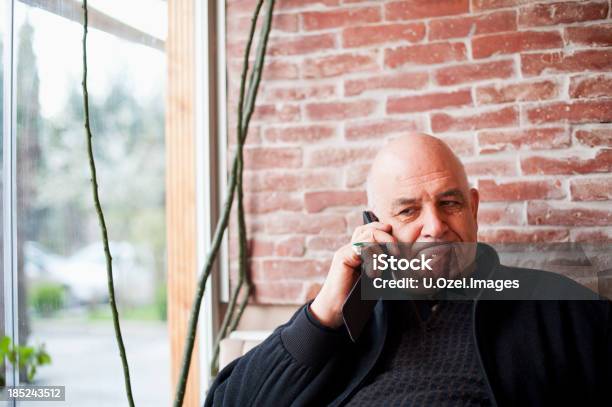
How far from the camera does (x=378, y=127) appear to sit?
1767 mm

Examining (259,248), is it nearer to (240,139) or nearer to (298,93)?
(240,139)

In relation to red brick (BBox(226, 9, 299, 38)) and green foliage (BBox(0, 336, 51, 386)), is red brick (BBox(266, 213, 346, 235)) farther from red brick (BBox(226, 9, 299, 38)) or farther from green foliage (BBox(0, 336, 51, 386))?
green foliage (BBox(0, 336, 51, 386))

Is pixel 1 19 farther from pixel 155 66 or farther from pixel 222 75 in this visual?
pixel 222 75

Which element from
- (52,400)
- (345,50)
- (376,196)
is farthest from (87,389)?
(345,50)

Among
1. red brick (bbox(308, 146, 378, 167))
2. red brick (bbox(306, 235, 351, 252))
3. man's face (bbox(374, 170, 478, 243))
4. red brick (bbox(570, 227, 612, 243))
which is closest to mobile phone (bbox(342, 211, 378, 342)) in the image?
man's face (bbox(374, 170, 478, 243))

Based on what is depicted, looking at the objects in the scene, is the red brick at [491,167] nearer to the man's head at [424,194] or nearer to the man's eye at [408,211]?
the man's head at [424,194]

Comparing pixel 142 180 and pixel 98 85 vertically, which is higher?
pixel 98 85

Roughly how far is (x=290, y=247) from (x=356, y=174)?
32cm

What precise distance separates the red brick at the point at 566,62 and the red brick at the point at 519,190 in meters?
0.33

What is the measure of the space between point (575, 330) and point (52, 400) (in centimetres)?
140

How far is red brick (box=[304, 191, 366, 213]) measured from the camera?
5.85 feet

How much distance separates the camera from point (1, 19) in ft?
4.76

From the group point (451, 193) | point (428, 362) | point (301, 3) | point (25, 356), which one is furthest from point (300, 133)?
point (25, 356)

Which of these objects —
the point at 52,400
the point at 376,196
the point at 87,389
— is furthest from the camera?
the point at 87,389
